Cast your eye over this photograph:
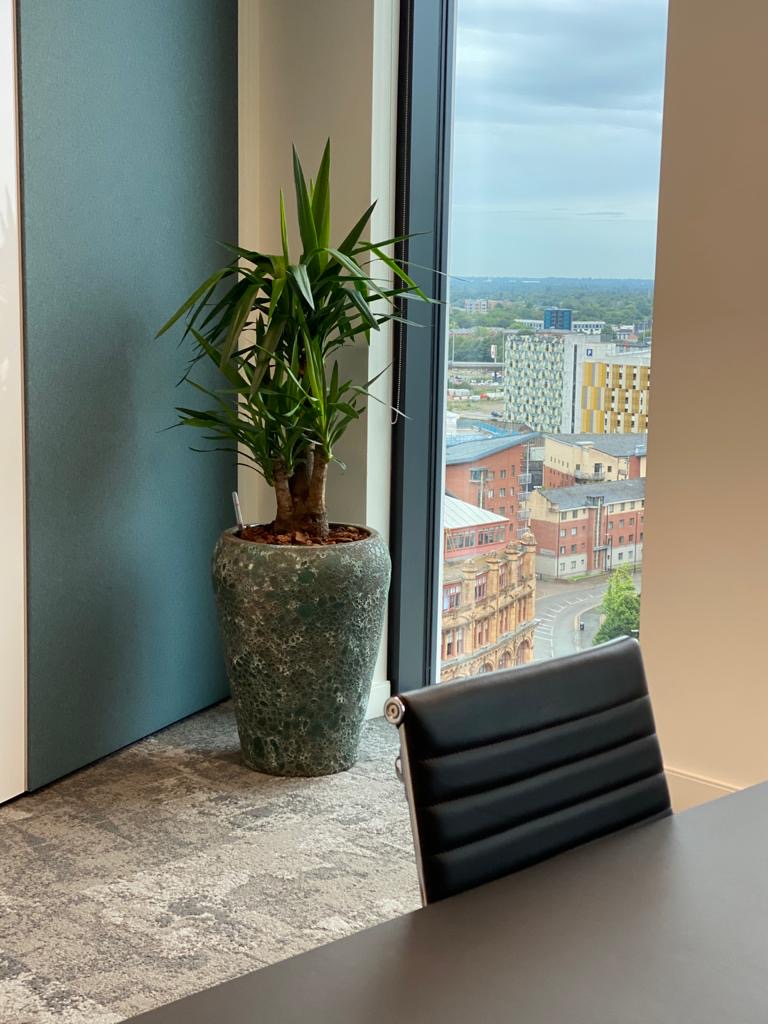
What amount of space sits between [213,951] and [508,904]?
1.41 meters

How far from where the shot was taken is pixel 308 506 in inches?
132

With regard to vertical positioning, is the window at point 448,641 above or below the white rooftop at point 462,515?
below

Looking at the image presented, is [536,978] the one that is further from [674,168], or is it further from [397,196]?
[397,196]

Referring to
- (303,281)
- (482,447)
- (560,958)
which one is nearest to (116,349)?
(303,281)

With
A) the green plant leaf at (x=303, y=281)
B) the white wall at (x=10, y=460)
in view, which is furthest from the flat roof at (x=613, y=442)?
the white wall at (x=10, y=460)

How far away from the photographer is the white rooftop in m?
3.84

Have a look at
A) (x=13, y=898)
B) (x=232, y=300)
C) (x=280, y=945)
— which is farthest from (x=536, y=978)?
(x=232, y=300)

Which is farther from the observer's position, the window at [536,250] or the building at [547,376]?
the building at [547,376]

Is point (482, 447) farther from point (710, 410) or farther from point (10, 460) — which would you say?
point (10, 460)

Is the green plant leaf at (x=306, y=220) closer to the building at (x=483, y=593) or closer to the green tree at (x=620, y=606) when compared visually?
the building at (x=483, y=593)

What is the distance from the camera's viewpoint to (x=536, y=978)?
3.29ft

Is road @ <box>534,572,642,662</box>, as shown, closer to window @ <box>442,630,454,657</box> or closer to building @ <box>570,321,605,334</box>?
window @ <box>442,630,454,657</box>

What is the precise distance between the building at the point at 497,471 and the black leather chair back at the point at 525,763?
2.18 meters

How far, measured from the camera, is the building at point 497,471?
3.70m
